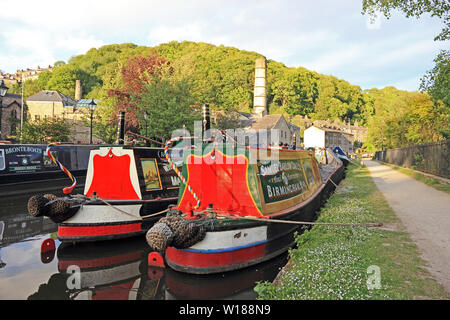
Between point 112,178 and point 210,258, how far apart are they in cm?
520

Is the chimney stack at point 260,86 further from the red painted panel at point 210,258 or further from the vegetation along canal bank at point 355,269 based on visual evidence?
the red painted panel at point 210,258

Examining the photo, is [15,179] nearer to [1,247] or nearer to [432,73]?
[1,247]

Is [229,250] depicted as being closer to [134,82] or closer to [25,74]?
[134,82]

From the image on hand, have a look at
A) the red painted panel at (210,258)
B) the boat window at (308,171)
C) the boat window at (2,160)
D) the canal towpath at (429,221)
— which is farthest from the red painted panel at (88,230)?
the boat window at (2,160)

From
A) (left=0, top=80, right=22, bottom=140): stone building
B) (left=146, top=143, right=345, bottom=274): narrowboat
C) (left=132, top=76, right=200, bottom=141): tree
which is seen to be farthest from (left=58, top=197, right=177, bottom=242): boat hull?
(left=0, top=80, right=22, bottom=140): stone building

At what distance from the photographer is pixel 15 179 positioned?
56.6ft

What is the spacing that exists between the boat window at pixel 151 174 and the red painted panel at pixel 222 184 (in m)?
2.90

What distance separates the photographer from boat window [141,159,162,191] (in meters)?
10.3

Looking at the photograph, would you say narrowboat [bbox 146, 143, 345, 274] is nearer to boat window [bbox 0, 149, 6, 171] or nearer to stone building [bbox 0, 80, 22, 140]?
boat window [bbox 0, 149, 6, 171]

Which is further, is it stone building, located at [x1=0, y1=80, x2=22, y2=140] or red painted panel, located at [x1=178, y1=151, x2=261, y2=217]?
stone building, located at [x1=0, y1=80, x2=22, y2=140]

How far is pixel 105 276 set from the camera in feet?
23.1

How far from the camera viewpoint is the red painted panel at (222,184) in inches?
288

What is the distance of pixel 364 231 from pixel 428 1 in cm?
1244

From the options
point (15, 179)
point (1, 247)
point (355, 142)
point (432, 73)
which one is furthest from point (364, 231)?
point (355, 142)
